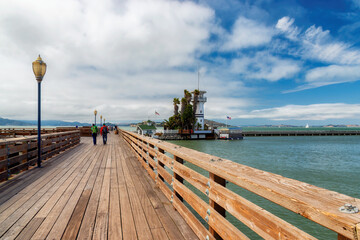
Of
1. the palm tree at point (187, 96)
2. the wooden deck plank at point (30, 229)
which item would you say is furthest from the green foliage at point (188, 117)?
the wooden deck plank at point (30, 229)

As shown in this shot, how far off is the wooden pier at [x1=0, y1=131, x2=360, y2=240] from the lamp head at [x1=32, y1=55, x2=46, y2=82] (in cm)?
274

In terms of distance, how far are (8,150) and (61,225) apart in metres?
4.12

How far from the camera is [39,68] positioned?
309 inches

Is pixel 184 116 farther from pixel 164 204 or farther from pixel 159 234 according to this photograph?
pixel 159 234

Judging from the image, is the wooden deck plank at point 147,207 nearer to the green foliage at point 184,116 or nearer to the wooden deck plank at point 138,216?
the wooden deck plank at point 138,216

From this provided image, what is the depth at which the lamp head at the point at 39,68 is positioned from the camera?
7.80 meters

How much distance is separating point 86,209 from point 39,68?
20.4 ft

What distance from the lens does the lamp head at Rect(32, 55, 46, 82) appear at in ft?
25.6

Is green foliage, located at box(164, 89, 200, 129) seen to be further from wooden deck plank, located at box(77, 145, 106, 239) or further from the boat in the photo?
wooden deck plank, located at box(77, 145, 106, 239)

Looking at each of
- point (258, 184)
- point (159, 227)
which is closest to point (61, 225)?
point (159, 227)

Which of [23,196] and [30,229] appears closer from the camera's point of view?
[30,229]

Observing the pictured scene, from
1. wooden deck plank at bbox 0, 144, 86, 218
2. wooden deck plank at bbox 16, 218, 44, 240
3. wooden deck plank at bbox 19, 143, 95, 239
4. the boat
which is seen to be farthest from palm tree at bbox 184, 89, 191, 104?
wooden deck plank at bbox 16, 218, 44, 240

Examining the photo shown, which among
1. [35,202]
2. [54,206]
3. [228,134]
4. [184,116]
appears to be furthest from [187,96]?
[54,206]

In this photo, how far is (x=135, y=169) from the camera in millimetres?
7535
